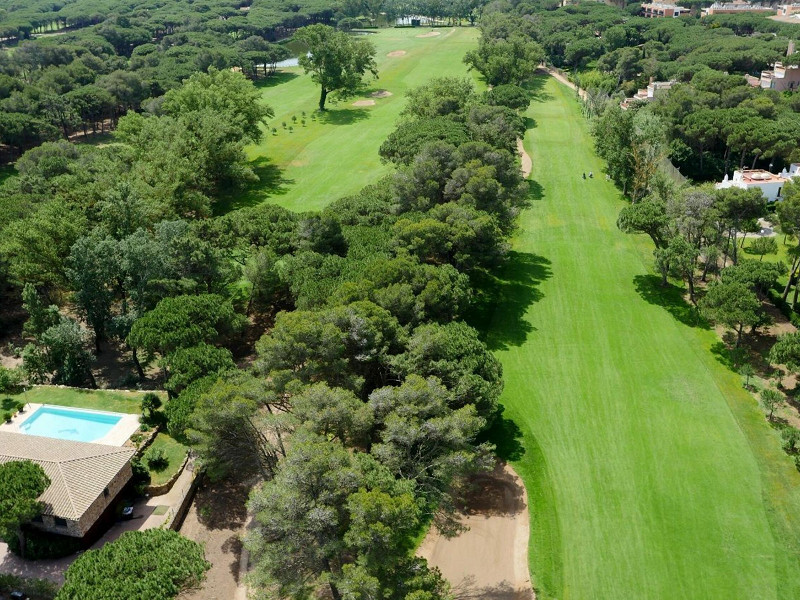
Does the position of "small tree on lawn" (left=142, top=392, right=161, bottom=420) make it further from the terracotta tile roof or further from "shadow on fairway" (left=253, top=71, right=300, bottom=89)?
"shadow on fairway" (left=253, top=71, right=300, bottom=89)

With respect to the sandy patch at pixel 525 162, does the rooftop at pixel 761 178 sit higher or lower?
→ higher

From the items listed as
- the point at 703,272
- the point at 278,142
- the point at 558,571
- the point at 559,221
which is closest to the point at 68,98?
the point at 278,142

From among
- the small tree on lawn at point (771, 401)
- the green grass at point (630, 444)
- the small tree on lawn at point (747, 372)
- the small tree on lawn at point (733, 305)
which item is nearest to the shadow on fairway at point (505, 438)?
the green grass at point (630, 444)

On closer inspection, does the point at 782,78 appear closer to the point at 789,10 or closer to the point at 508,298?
the point at 508,298

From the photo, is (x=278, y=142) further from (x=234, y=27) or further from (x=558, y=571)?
(x=234, y=27)

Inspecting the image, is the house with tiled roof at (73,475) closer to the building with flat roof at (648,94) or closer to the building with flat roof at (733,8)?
the building with flat roof at (648,94)

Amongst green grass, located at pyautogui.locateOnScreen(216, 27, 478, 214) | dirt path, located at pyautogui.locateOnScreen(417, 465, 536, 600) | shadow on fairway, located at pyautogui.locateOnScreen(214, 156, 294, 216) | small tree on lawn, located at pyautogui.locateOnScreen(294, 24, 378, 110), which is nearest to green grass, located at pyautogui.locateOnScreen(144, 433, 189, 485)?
dirt path, located at pyautogui.locateOnScreen(417, 465, 536, 600)
